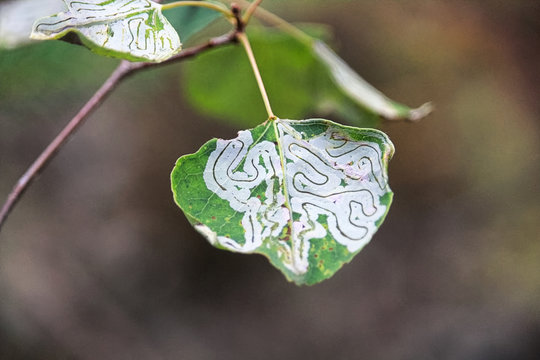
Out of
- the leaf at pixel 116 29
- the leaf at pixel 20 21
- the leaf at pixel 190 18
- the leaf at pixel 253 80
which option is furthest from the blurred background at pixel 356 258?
the leaf at pixel 116 29

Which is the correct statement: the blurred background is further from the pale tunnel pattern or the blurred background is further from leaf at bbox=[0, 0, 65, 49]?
the pale tunnel pattern

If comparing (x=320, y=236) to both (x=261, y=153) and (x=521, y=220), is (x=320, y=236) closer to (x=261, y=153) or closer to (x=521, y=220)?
(x=261, y=153)

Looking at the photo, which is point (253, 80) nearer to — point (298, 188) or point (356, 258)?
point (298, 188)

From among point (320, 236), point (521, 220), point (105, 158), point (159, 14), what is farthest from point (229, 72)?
point (521, 220)

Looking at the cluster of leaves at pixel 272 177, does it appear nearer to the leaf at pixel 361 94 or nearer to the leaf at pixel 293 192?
the leaf at pixel 293 192

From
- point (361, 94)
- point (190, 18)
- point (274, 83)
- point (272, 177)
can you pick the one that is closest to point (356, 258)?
point (274, 83)

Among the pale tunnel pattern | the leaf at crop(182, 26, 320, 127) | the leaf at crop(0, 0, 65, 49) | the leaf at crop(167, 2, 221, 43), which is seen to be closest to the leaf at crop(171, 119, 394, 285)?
the pale tunnel pattern
